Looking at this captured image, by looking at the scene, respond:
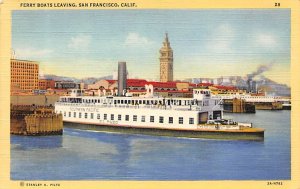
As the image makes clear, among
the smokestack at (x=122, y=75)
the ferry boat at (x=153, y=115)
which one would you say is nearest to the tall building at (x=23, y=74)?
the ferry boat at (x=153, y=115)

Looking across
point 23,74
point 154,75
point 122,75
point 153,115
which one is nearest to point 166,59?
point 154,75

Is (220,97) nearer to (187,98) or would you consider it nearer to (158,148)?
(187,98)

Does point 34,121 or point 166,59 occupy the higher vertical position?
point 166,59

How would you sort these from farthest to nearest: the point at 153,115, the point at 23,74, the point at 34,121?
1. the point at 153,115
2. the point at 34,121
3. the point at 23,74

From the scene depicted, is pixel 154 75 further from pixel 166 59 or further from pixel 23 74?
pixel 23 74

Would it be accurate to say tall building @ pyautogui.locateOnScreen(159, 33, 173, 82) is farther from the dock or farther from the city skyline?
the dock

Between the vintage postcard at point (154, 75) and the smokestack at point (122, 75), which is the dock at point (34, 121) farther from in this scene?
the smokestack at point (122, 75)

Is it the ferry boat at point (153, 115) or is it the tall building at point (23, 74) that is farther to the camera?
the ferry boat at point (153, 115)
